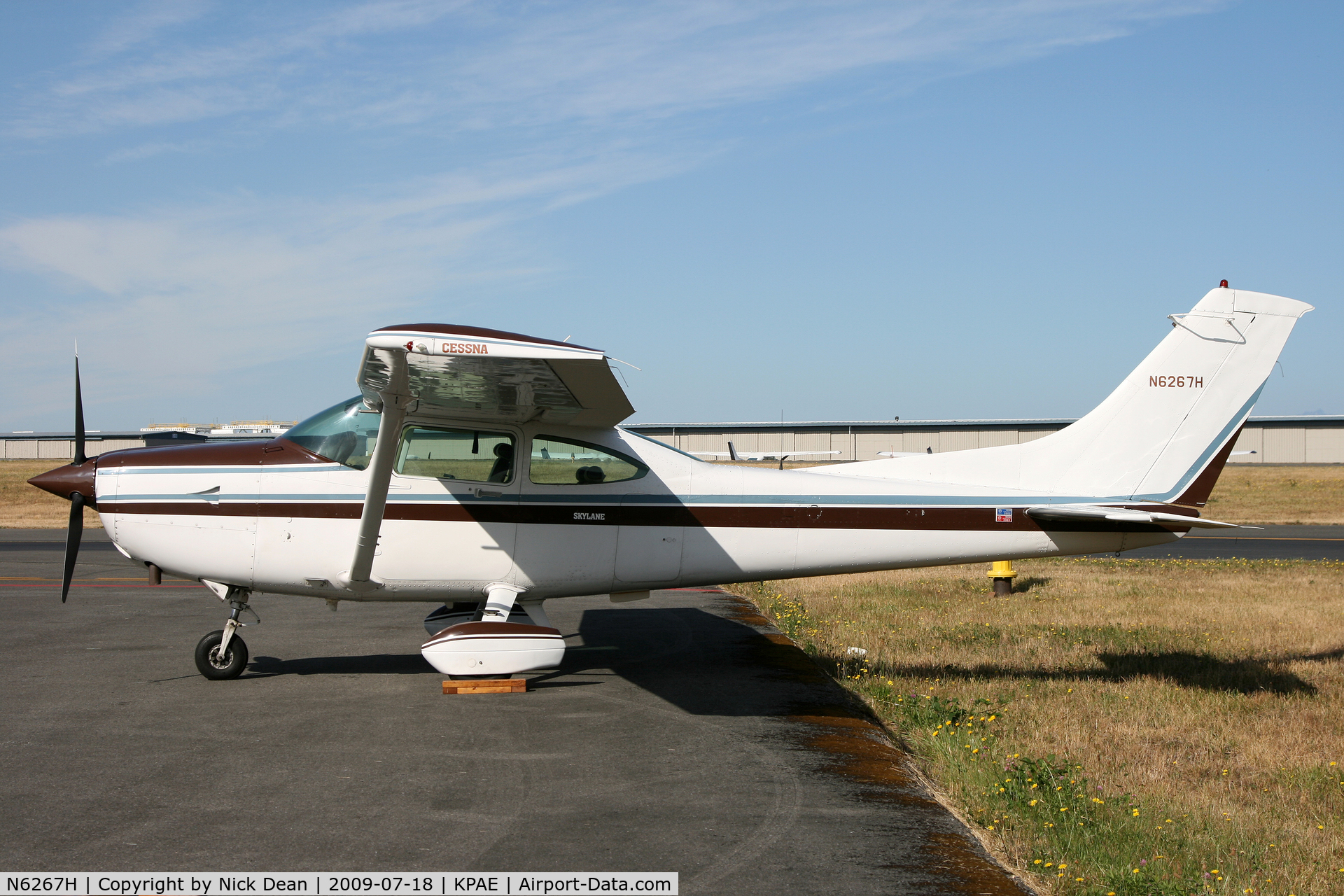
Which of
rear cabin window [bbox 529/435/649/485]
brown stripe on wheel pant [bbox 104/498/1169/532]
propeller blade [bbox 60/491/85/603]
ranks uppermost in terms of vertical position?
rear cabin window [bbox 529/435/649/485]

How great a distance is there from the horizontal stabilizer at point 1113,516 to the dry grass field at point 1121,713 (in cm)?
149

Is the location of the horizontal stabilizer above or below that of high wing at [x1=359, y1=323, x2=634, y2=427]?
below

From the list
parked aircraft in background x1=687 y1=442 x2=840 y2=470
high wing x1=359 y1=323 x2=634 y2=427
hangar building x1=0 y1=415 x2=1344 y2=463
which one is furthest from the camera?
hangar building x1=0 y1=415 x2=1344 y2=463

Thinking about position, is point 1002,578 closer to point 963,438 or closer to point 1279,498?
point 1279,498


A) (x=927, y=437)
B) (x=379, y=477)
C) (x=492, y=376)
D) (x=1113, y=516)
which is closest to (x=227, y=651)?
(x=379, y=477)

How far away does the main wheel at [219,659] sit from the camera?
7828mm

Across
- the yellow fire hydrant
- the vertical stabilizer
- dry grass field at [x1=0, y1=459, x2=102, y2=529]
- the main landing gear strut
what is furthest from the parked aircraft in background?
dry grass field at [x1=0, y1=459, x2=102, y2=529]

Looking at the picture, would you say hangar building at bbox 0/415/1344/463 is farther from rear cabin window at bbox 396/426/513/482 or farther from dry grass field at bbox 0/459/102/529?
rear cabin window at bbox 396/426/513/482

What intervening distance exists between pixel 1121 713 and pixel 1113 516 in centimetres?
160

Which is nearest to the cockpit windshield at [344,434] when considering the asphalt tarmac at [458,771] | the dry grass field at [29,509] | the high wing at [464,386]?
the high wing at [464,386]

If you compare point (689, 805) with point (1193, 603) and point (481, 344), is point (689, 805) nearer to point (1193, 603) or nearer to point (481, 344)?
point (481, 344)

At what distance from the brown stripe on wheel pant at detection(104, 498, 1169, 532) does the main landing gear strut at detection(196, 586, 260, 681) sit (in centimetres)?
83

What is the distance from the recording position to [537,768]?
5668 mm

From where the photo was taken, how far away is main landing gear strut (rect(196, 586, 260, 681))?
7832 mm
